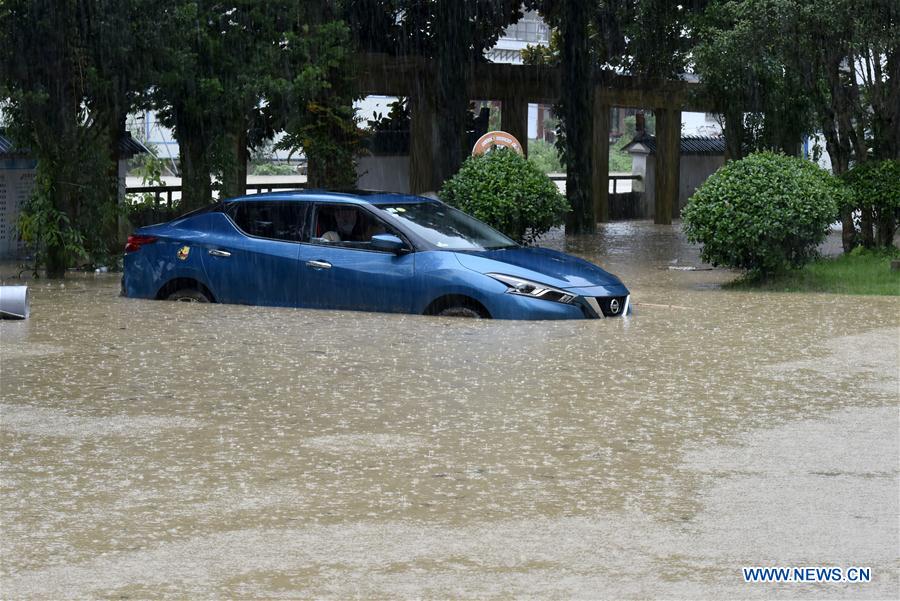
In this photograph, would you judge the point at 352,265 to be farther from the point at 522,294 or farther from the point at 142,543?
the point at 142,543

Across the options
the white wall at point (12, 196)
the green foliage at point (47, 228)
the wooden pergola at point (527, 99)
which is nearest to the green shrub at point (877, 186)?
the wooden pergola at point (527, 99)

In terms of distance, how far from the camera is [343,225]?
1372 centimetres

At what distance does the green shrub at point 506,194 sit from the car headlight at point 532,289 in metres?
6.81

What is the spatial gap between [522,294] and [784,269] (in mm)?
6021

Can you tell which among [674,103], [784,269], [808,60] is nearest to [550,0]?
[674,103]

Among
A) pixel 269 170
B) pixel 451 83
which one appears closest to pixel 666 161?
pixel 451 83

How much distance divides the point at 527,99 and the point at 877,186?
12.4m

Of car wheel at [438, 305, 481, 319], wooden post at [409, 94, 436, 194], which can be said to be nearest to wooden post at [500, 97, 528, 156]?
wooden post at [409, 94, 436, 194]

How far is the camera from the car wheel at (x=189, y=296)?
14.2m

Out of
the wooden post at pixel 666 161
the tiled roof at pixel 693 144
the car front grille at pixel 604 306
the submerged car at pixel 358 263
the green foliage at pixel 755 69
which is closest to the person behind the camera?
the submerged car at pixel 358 263

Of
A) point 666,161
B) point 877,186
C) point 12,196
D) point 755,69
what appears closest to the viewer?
point 877,186

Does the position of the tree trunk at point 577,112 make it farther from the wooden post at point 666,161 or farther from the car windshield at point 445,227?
the car windshield at point 445,227

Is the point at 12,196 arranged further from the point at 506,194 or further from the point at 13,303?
the point at 13,303

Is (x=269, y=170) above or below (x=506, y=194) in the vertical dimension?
above
